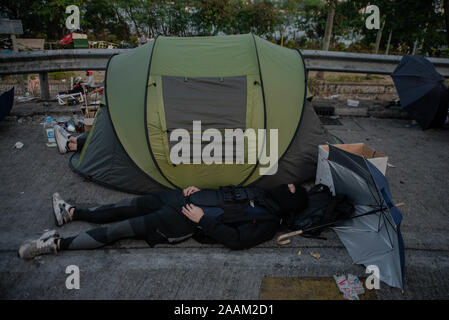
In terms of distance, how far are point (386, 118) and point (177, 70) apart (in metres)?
5.56

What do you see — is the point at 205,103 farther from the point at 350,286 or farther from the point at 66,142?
the point at 66,142

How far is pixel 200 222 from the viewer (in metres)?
2.82

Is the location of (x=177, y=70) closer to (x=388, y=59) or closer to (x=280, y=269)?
(x=280, y=269)

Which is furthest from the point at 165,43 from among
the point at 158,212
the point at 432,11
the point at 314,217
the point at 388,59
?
the point at 432,11

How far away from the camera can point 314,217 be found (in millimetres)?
3162

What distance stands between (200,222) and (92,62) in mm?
5389

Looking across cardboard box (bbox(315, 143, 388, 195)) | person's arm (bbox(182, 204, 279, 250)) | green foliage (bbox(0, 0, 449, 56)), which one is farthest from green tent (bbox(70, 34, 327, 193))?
green foliage (bbox(0, 0, 449, 56))

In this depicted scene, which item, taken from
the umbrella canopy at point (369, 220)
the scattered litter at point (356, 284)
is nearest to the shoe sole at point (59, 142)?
the umbrella canopy at point (369, 220)

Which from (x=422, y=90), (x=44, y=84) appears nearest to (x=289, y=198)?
(x=422, y=90)

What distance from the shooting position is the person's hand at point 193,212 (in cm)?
284

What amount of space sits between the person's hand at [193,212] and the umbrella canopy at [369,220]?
149cm

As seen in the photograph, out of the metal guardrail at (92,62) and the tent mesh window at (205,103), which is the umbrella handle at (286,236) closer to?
the tent mesh window at (205,103)

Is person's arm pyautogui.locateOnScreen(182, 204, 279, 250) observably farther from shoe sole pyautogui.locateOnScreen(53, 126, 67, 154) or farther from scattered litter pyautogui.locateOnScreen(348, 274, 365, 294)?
shoe sole pyautogui.locateOnScreen(53, 126, 67, 154)

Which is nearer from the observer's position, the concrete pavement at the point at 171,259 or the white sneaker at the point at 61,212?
the concrete pavement at the point at 171,259
